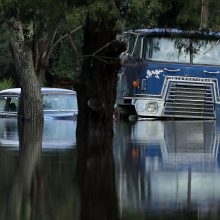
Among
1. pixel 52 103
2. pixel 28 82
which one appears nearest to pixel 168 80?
pixel 52 103

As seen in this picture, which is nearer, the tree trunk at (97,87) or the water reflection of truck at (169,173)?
the water reflection of truck at (169,173)

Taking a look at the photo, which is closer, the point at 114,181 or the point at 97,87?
the point at 114,181

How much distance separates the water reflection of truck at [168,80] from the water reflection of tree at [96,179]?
25.2 feet

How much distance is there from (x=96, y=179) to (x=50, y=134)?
9.07 m

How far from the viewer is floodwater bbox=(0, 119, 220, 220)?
8.48m

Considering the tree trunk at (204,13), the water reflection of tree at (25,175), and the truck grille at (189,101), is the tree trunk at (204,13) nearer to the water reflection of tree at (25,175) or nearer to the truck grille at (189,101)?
the water reflection of tree at (25,175)

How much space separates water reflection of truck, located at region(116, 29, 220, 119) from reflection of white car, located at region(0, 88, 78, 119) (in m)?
1.86

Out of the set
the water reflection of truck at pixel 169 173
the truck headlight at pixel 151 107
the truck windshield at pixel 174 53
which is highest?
the truck windshield at pixel 174 53

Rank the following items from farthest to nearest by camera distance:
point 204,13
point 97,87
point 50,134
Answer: point 50,134, point 97,87, point 204,13

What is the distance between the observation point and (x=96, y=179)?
36.0ft

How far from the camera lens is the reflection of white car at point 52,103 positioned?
25172 mm

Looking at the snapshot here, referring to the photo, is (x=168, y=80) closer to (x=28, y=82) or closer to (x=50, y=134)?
(x=28, y=82)

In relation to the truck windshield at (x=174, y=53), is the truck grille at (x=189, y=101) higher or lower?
lower

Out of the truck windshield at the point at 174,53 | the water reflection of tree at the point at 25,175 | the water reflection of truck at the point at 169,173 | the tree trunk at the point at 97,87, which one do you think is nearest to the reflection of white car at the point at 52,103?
the truck windshield at the point at 174,53
